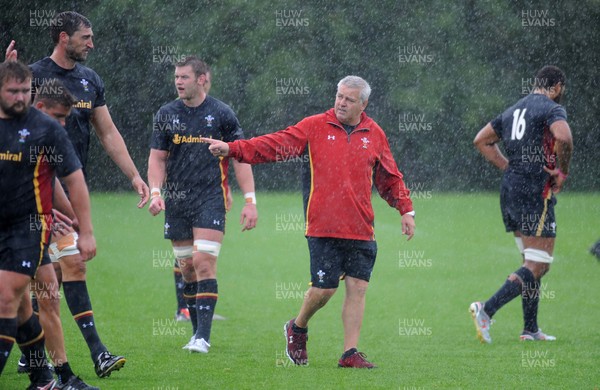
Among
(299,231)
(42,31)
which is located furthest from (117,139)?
(42,31)

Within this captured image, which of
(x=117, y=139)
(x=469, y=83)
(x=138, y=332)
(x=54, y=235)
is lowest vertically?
(x=138, y=332)

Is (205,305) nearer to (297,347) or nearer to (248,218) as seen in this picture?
(248,218)

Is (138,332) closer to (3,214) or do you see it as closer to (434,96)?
(3,214)

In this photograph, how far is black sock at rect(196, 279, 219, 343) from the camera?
330 inches

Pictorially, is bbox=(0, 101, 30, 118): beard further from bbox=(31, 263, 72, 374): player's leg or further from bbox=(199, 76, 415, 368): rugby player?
bbox=(199, 76, 415, 368): rugby player

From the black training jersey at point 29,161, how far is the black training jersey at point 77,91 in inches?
66.2

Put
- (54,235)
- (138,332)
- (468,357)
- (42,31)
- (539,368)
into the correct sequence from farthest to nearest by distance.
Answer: (42,31), (138,332), (468,357), (539,368), (54,235)

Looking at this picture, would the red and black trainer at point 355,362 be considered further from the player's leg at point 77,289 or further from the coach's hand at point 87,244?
the coach's hand at point 87,244

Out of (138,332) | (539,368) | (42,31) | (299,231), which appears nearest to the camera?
(539,368)

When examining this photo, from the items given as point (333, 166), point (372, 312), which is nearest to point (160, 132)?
point (333, 166)

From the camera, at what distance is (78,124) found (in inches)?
302

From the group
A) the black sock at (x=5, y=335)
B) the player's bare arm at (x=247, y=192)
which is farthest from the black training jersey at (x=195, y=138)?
the black sock at (x=5, y=335)

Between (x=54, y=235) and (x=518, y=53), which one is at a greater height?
(x=518, y=53)

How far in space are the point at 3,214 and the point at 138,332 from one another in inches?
151
